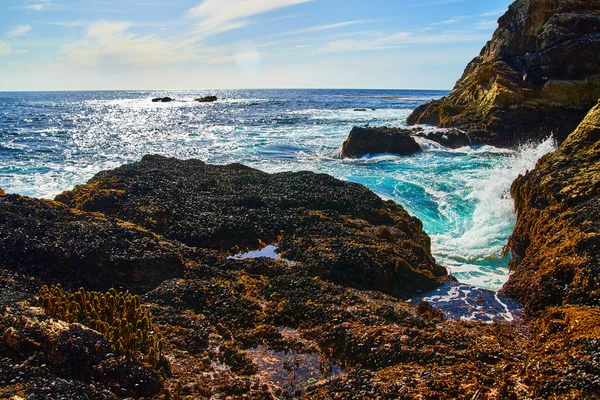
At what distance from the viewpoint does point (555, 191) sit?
32.4 ft

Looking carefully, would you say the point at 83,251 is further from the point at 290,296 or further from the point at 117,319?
the point at 290,296

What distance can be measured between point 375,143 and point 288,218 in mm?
18548

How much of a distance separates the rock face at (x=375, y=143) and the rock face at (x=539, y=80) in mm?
5809

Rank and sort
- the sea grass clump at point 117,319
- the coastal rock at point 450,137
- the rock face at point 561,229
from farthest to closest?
1. the coastal rock at point 450,137
2. the rock face at point 561,229
3. the sea grass clump at point 117,319

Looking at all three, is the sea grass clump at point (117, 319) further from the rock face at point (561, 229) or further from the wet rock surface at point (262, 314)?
the rock face at point (561, 229)

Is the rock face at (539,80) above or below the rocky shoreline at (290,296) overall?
above

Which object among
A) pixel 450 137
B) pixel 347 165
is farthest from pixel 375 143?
pixel 450 137

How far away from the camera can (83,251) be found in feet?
26.6

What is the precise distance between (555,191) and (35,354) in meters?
10.8

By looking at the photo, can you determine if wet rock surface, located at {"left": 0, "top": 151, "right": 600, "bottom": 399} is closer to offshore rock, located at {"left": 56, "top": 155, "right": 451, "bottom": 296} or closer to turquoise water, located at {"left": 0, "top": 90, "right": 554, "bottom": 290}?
offshore rock, located at {"left": 56, "top": 155, "right": 451, "bottom": 296}

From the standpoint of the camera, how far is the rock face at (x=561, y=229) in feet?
23.5

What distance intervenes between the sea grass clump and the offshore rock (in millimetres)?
3701

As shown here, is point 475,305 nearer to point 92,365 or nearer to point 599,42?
point 92,365

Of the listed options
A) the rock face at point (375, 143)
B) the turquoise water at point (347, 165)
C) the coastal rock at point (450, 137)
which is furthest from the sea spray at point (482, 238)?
the coastal rock at point (450, 137)
